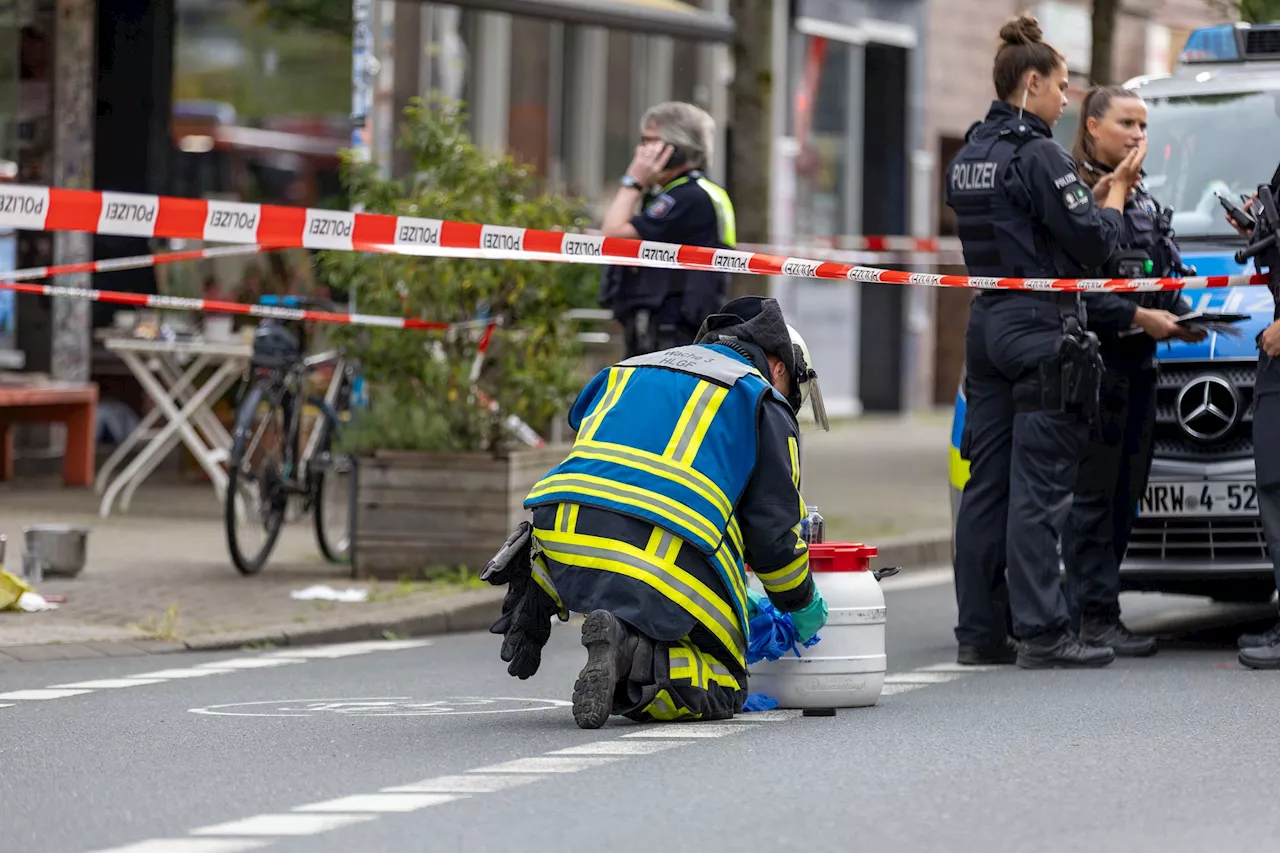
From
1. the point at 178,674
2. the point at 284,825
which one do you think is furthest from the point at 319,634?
the point at 284,825

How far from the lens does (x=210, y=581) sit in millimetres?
11406

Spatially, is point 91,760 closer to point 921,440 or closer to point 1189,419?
point 1189,419

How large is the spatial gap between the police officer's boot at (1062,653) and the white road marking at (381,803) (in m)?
3.40

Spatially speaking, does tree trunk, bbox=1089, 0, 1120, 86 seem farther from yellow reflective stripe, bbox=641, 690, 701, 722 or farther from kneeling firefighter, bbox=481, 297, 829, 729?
yellow reflective stripe, bbox=641, 690, 701, 722

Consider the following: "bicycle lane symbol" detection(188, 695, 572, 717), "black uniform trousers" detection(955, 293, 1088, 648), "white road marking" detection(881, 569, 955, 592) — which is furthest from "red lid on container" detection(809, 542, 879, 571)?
"white road marking" detection(881, 569, 955, 592)

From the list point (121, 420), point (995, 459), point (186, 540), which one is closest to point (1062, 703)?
point (995, 459)

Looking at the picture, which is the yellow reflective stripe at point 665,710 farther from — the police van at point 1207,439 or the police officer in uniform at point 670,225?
the police officer in uniform at point 670,225

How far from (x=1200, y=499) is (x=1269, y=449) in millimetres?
502

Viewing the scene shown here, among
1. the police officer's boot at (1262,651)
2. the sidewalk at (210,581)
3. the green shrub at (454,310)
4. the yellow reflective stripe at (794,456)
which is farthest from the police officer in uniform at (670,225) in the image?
the yellow reflective stripe at (794,456)

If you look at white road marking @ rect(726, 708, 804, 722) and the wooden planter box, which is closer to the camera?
white road marking @ rect(726, 708, 804, 722)

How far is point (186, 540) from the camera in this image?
13.1 meters

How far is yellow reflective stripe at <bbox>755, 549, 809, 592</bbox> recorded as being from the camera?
693 centimetres

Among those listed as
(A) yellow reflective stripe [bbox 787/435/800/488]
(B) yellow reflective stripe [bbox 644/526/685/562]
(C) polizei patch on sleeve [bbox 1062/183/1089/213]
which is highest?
(C) polizei patch on sleeve [bbox 1062/183/1089/213]

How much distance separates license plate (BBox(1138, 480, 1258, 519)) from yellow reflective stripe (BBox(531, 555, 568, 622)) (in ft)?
9.55
